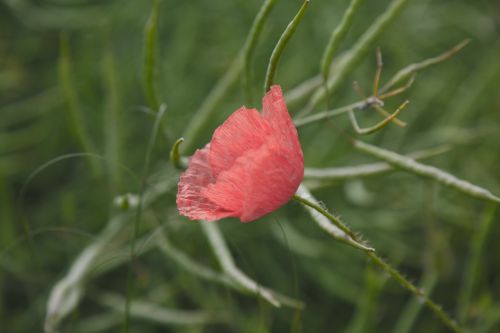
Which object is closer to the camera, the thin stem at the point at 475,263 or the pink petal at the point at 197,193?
the pink petal at the point at 197,193

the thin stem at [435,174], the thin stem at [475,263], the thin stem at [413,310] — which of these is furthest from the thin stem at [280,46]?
the thin stem at [413,310]

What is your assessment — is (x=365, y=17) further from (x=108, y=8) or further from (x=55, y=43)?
(x=55, y=43)

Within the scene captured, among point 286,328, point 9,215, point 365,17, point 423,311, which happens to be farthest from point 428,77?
point 9,215

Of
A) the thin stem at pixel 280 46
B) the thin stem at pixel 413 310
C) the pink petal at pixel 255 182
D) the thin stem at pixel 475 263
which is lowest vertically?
the thin stem at pixel 413 310

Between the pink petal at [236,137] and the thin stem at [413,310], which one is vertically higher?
the pink petal at [236,137]

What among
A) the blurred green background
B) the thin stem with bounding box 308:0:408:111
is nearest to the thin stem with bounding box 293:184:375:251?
the thin stem with bounding box 308:0:408:111

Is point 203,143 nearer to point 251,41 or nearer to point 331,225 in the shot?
point 251,41

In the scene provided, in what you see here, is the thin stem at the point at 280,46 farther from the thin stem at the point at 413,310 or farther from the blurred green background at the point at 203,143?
the thin stem at the point at 413,310

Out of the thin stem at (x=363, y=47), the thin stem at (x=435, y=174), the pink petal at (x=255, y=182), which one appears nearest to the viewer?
the pink petal at (x=255, y=182)
